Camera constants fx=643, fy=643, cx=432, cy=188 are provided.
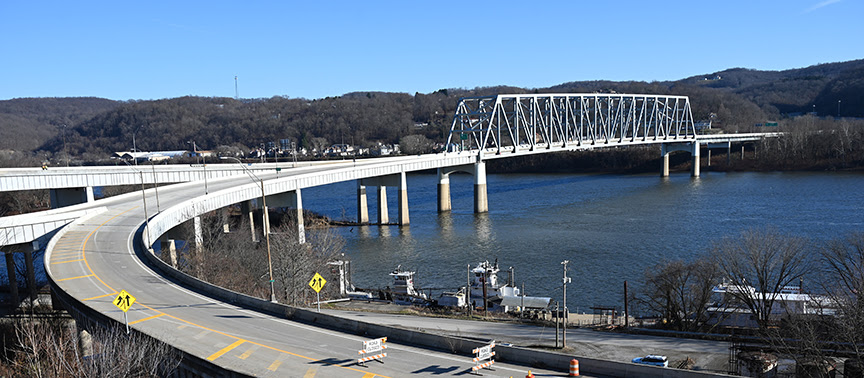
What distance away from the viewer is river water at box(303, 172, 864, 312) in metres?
43.5

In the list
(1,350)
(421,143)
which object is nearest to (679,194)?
(421,143)

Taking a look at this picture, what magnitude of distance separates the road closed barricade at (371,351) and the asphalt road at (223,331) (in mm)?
198

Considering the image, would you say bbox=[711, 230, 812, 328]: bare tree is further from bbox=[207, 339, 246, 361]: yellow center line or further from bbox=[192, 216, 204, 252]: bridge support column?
bbox=[192, 216, 204, 252]: bridge support column

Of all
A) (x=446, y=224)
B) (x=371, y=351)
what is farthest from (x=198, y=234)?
(x=371, y=351)

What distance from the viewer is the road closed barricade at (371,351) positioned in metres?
18.1

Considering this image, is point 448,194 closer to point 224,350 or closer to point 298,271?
point 298,271

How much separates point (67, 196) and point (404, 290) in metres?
40.9

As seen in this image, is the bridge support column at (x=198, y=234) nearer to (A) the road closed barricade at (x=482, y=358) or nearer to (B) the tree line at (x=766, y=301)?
(B) the tree line at (x=766, y=301)

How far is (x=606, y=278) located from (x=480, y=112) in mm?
64830

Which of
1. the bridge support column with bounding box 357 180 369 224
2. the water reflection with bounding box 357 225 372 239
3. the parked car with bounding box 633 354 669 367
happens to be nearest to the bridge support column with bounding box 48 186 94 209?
the water reflection with bounding box 357 225 372 239

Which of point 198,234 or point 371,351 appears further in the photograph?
point 198,234

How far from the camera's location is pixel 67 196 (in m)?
61.9

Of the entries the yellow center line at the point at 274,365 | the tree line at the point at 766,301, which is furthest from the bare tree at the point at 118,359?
the tree line at the point at 766,301

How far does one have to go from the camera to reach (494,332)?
24.4 metres
